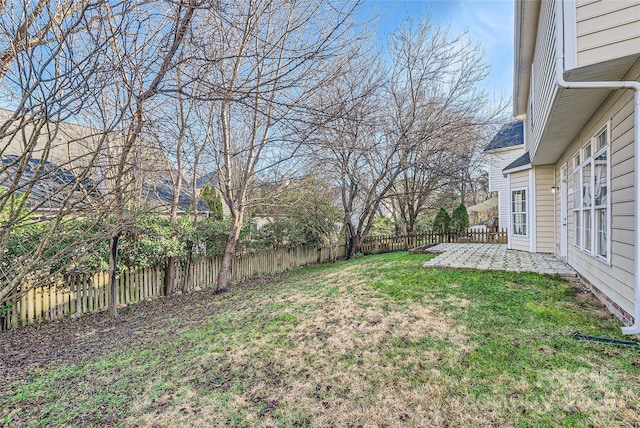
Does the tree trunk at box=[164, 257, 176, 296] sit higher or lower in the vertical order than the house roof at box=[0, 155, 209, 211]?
lower

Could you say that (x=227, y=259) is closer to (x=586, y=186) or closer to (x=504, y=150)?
(x=586, y=186)

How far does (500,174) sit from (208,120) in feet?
45.0

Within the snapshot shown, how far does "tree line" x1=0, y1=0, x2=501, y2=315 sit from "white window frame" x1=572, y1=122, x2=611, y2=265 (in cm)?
318

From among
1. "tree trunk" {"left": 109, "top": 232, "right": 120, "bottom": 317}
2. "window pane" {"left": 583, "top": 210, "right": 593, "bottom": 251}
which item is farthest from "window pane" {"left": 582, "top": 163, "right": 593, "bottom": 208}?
"tree trunk" {"left": 109, "top": 232, "right": 120, "bottom": 317}

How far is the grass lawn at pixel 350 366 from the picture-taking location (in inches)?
93.4

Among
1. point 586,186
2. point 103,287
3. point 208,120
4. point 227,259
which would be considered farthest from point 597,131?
point 103,287

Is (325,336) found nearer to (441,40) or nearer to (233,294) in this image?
(233,294)

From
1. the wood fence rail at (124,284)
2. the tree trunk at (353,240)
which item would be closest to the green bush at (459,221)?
the tree trunk at (353,240)

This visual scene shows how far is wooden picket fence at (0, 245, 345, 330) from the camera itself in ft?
17.2

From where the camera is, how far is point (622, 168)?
11.1 ft

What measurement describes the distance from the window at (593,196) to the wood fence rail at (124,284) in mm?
6596

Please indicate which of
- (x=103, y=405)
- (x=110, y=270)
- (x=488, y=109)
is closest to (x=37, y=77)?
(x=103, y=405)

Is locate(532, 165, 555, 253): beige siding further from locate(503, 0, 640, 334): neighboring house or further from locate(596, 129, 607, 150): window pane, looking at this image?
locate(596, 129, 607, 150): window pane

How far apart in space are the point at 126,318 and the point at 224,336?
2.99 metres
